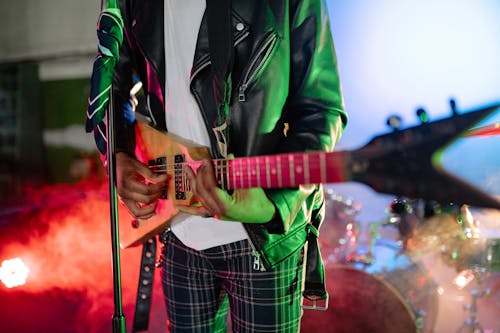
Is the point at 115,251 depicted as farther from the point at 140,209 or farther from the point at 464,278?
the point at 464,278

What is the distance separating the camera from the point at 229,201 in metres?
1.09

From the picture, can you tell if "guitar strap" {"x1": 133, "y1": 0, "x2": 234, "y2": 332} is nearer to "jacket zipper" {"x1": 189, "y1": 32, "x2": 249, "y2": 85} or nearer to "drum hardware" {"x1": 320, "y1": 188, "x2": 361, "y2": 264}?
"jacket zipper" {"x1": 189, "y1": 32, "x2": 249, "y2": 85}

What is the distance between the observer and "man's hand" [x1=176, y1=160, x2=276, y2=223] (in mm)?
1091

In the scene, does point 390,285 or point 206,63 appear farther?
point 390,285

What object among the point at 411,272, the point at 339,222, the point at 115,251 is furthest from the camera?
the point at 339,222

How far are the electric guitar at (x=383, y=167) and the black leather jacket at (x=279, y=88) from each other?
0.18 m

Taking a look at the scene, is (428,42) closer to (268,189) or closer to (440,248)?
(440,248)

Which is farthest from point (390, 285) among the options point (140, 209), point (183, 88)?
point (183, 88)

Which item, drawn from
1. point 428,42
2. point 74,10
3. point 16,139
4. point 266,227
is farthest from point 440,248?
point 16,139

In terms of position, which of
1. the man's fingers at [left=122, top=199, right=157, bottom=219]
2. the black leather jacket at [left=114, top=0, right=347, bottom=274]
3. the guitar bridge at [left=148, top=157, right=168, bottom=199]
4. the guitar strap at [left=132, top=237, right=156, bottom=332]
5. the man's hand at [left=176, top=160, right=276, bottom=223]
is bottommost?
the guitar strap at [left=132, top=237, right=156, bottom=332]

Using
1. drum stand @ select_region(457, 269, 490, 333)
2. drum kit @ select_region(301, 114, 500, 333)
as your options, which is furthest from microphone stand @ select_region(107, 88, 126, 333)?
drum stand @ select_region(457, 269, 490, 333)

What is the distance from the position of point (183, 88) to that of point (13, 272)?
9.72 ft

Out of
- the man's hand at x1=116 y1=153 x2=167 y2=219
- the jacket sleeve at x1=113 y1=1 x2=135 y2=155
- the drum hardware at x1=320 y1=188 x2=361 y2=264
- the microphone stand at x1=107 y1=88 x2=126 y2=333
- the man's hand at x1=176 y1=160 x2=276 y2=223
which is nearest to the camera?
the man's hand at x1=176 y1=160 x2=276 y2=223

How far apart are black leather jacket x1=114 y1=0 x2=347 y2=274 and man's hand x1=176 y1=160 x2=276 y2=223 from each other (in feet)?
0.33
